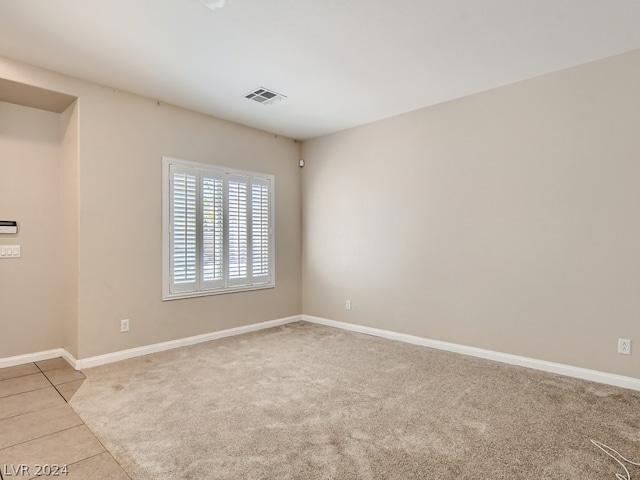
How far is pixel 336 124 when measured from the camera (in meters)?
4.80

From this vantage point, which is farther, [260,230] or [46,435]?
[260,230]

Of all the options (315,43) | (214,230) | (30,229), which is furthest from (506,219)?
(30,229)

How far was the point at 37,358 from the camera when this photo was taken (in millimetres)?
3670

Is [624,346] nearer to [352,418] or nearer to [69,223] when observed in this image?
[352,418]

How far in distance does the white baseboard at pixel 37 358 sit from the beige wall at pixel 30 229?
1.8 inches

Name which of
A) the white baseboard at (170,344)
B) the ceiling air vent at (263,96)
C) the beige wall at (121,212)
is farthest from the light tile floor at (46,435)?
the ceiling air vent at (263,96)

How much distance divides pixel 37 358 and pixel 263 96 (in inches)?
141

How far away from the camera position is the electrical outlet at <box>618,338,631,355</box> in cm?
294

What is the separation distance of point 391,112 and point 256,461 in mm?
3865

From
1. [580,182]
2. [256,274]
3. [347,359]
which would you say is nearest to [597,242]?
[580,182]

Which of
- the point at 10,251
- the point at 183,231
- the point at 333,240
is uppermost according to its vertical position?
the point at 183,231

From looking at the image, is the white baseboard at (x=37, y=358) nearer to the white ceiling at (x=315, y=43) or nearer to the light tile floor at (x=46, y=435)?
the light tile floor at (x=46, y=435)

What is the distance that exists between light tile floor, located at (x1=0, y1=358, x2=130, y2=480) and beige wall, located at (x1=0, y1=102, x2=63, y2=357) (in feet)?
1.79

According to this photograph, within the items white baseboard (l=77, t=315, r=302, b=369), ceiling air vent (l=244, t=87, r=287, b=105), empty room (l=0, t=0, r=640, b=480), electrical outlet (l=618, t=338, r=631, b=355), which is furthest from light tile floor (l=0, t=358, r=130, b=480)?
electrical outlet (l=618, t=338, r=631, b=355)
